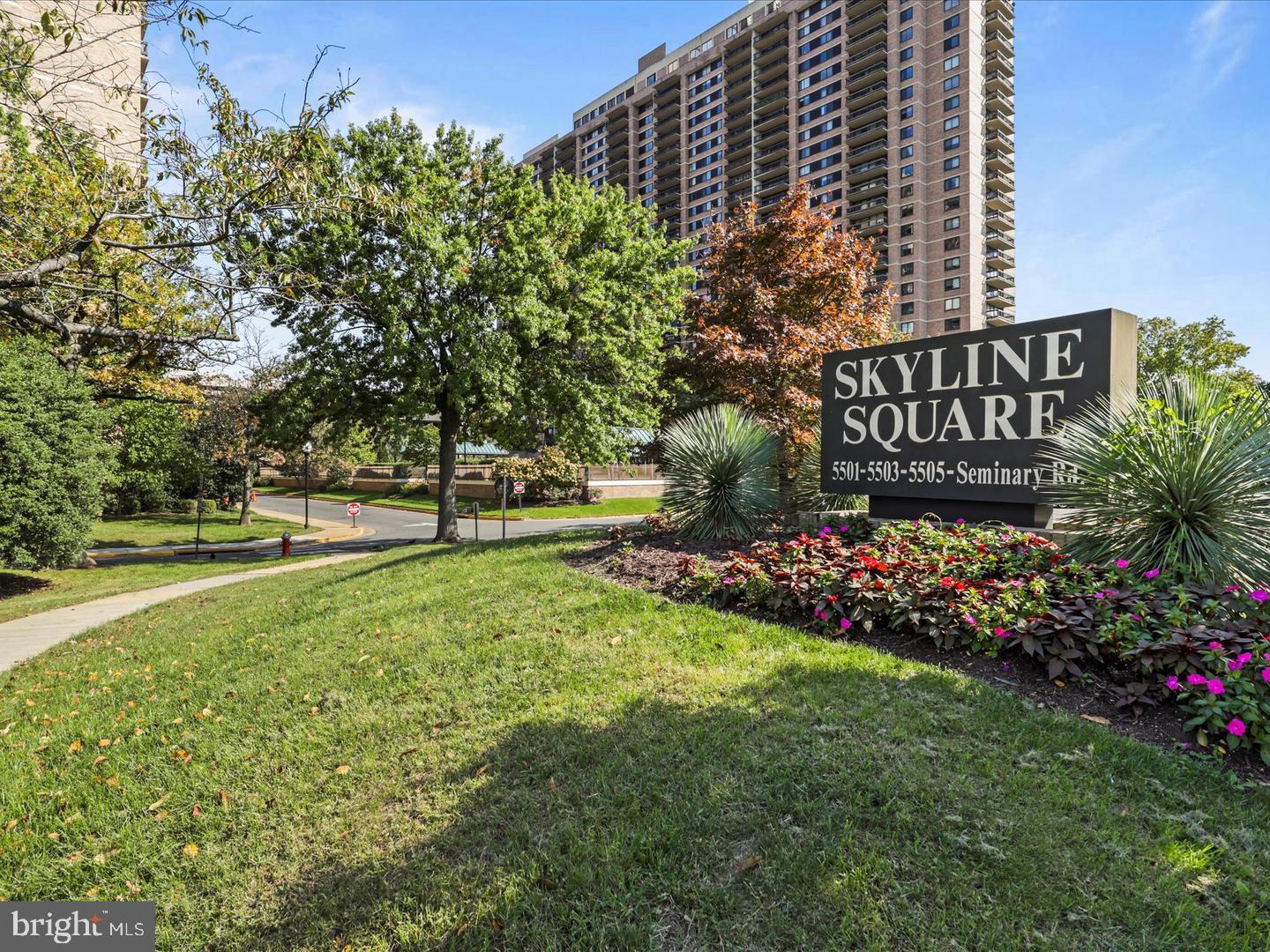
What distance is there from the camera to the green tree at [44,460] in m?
13.2

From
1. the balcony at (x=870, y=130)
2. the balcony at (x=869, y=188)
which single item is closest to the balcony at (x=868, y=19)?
the balcony at (x=870, y=130)

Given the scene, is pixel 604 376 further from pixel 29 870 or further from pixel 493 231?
pixel 29 870

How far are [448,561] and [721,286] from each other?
973cm

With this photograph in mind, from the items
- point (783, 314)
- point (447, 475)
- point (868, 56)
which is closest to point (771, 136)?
point (868, 56)

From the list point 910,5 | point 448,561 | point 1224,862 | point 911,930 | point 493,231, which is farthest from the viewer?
point 910,5

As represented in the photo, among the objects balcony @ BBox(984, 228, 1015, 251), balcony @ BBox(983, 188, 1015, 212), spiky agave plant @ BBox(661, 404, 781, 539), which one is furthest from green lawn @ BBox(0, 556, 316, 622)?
balcony @ BBox(984, 228, 1015, 251)

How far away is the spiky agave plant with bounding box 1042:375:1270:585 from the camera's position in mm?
4844

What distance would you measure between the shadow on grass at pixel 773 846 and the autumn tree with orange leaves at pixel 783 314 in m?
10.3

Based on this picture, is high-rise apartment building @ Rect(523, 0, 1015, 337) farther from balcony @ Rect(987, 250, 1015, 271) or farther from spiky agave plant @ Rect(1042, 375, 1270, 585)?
spiky agave plant @ Rect(1042, 375, 1270, 585)

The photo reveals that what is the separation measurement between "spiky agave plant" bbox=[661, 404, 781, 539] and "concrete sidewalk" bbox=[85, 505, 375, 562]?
18.3m

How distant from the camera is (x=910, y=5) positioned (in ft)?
212

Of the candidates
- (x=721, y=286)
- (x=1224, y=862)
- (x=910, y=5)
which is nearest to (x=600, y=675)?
(x=1224, y=862)

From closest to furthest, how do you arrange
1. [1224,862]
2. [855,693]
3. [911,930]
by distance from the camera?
[911,930] → [1224,862] → [855,693]

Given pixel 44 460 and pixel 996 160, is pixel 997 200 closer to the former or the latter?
pixel 996 160
